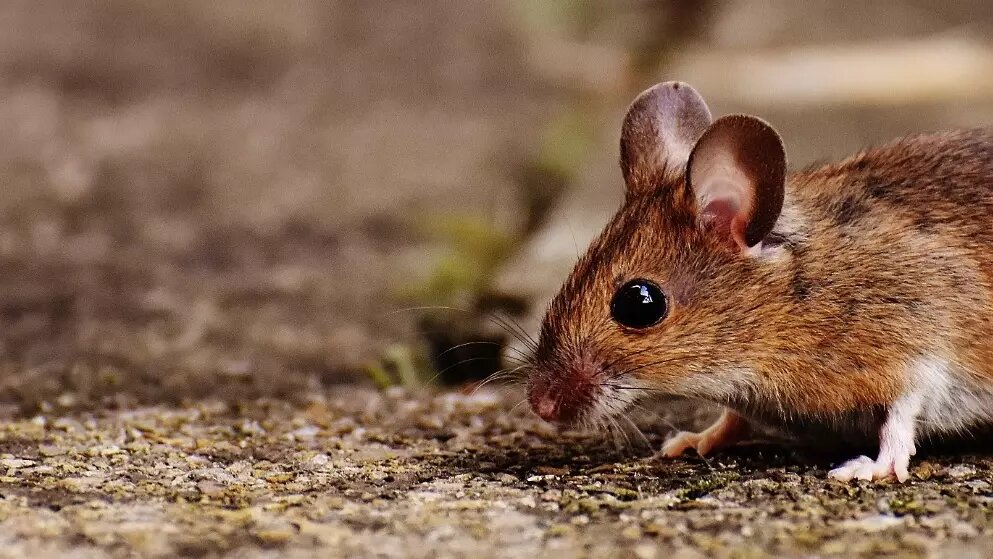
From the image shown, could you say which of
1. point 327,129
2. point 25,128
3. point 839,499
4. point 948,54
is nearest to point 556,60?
point 327,129

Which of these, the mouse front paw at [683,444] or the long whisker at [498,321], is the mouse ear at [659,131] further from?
the mouse front paw at [683,444]

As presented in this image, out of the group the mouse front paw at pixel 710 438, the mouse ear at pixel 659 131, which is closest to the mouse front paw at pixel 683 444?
the mouse front paw at pixel 710 438

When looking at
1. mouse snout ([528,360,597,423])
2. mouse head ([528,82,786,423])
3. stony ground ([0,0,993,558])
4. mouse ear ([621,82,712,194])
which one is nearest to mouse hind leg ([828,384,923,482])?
stony ground ([0,0,993,558])

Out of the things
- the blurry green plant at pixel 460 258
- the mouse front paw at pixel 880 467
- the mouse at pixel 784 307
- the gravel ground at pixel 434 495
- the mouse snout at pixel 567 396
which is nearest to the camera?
the gravel ground at pixel 434 495

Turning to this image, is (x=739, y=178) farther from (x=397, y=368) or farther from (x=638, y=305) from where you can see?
(x=397, y=368)

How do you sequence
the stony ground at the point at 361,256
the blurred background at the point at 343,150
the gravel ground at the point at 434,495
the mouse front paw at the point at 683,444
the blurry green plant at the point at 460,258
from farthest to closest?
the blurry green plant at the point at 460,258
the blurred background at the point at 343,150
the mouse front paw at the point at 683,444
the stony ground at the point at 361,256
the gravel ground at the point at 434,495

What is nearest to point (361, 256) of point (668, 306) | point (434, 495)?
point (668, 306)
